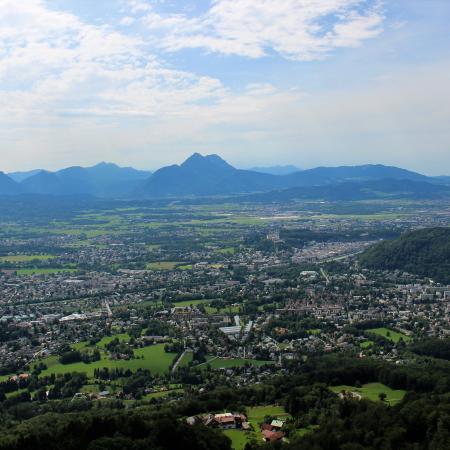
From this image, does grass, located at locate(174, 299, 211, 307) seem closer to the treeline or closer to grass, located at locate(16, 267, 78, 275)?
the treeline

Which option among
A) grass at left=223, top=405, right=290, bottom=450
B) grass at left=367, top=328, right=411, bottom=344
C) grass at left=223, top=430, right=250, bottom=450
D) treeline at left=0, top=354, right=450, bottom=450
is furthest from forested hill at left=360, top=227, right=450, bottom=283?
grass at left=223, top=430, right=250, bottom=450

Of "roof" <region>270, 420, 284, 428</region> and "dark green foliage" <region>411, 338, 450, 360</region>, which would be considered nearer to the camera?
"roof" <region>270, 420, 284, 428</region>

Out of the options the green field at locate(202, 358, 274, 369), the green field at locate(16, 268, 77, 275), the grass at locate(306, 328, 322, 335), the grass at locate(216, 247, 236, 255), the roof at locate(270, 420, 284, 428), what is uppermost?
the grass at locate(216, 247, 236, 255)

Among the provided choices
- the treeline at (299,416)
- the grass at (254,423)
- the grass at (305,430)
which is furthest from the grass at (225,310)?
the grass at (305,430)

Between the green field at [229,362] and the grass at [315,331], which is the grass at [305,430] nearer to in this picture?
the green field at [229,362]

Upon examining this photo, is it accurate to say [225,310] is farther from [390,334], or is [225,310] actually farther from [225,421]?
[225,421]

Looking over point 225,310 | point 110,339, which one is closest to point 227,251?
point 225,310
